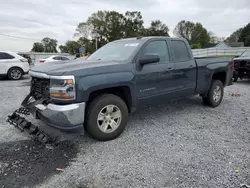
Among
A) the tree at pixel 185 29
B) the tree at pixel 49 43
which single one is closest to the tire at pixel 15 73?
the tree at pixel 49 43

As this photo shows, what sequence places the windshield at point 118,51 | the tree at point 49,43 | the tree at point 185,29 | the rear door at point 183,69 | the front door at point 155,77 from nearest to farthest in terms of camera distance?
the front door at point 155,77
the windshield at point 118,51
the rear door at point 183,69
the tree at point 49,43
the tree at point 185,29

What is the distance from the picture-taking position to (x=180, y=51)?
4.92 m

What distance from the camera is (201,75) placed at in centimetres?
523

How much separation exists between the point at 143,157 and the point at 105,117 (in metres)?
0.94

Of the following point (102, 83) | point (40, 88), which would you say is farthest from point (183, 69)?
point (40, 88)

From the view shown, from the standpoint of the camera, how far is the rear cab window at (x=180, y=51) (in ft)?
15.7

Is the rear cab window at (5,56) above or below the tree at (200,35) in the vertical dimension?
below

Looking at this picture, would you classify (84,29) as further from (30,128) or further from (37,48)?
(30,128)

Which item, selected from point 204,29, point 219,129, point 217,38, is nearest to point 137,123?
point 219,129

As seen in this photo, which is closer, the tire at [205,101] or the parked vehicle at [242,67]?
the tire at [205,101]

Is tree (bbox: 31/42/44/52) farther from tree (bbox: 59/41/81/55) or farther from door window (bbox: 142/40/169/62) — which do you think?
door window (bbox: 142/40/169/62)

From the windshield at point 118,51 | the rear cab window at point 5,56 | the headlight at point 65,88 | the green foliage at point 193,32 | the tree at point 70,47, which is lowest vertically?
the headlight at point 65,88

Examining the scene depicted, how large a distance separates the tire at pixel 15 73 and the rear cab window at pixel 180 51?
31.6 feet

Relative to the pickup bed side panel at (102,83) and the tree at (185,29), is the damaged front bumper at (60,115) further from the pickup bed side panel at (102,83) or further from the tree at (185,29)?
the tree at (185,29)
